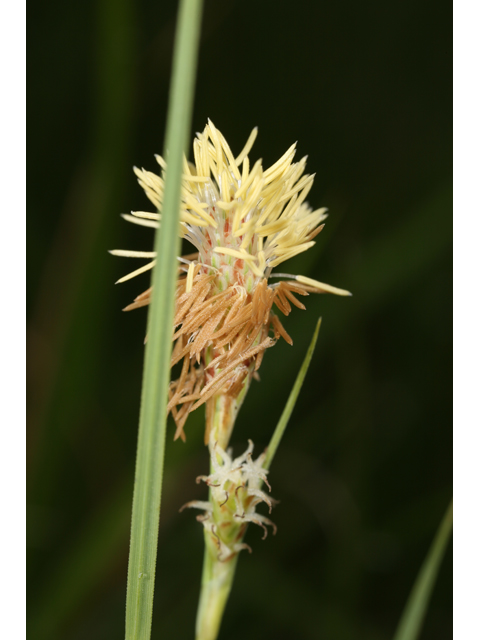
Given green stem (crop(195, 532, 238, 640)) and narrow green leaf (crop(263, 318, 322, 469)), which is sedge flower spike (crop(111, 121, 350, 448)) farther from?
green stem (crop(195, 532, 238, 640))

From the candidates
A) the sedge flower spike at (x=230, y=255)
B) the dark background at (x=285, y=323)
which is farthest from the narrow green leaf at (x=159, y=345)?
the dark background at (x=285, y=323)

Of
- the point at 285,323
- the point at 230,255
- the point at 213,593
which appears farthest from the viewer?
the point at 285,323

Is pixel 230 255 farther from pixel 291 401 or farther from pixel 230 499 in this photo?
pixel 230 499

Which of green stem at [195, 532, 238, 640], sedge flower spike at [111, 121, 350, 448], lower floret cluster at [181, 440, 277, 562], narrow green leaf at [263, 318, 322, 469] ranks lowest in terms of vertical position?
green stem at [195, 532, 238, 640]

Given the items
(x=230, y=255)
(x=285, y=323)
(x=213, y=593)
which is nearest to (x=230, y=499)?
(x=213, y=593)

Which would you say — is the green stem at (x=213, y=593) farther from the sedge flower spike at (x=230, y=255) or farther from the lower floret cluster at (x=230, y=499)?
the sedge flower spike at (x=230, y=255)

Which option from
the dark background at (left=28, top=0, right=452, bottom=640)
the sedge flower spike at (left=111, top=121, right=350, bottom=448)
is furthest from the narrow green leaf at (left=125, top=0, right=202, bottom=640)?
the dark background at (left=28, top=0, right=452, bottom=640)
